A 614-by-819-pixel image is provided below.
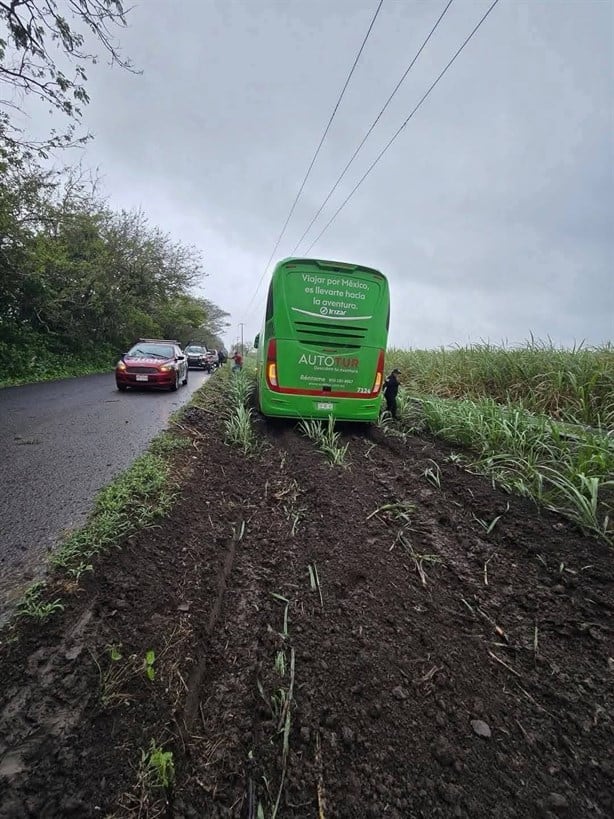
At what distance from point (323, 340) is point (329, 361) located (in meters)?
0.32

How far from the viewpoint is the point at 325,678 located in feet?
4.92

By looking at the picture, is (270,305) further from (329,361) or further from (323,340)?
(329,361)

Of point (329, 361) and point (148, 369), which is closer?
point (329, 361)

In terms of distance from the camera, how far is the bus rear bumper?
5.20 meters

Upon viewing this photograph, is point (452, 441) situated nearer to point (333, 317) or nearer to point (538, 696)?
point (333, 317)

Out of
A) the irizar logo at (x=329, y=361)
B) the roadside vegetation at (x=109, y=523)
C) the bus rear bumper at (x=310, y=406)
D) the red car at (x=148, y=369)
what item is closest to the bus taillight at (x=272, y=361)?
the bus rear bumper at (x=310, y=406)

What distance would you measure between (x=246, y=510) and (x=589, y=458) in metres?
3.05

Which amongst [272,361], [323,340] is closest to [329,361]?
[323,340]

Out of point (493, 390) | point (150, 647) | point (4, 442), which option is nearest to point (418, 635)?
point (150, 647)

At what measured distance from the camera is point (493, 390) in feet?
22.5

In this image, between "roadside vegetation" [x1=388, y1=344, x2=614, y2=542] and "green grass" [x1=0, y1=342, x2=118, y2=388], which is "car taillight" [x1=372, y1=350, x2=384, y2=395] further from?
"green grass" [x1=0, y1=342, x2=118, y2=388]

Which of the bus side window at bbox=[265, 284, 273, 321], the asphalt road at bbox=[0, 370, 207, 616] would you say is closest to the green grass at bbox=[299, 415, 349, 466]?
the bus side window at bbox=[265, 284, 273, 321]

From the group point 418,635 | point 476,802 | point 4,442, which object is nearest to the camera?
point 476,802

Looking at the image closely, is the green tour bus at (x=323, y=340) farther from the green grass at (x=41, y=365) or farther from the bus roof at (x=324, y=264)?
the green grass at (x=41, y=365)
